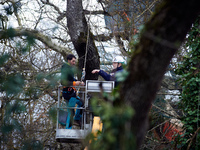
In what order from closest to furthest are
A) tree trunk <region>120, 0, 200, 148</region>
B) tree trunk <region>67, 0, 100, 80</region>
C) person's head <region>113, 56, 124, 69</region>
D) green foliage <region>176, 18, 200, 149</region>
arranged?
tree trunk <region>120, 0, 200, 148</region>, person's head <region>113, 56, 124, 69</region>, green foliage <region>176, 18, 200, 149</region>, tree trunk <region>67, 0, 100, 80</region>

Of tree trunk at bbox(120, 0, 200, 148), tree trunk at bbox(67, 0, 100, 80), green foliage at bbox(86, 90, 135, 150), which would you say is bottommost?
green foliage at bbox(86, 90, 135, 150)

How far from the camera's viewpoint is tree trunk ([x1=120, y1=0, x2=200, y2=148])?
2576 millimetres

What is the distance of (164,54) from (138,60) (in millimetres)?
274

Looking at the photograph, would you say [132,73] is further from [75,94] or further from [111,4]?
[111,4]

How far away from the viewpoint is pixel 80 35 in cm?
810

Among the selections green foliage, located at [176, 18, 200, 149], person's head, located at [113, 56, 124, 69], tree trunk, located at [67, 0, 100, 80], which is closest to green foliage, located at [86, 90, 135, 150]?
person's head, located at [113, 56, 124, 69]

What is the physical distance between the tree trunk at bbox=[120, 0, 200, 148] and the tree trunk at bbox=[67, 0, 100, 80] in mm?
5444

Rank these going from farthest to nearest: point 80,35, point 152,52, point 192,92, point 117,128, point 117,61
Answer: point 80,35
point 192,92
point 117,61
point 152,52
point 117,128

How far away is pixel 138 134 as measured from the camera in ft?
8.94

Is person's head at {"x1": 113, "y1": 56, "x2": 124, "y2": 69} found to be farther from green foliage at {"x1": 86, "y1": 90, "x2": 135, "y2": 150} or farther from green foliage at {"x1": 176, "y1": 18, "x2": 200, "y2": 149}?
green foliage at {"x1": 86, "y1": 90, "x2": 135, "y2": 150}

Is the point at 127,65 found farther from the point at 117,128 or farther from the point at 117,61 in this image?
the point at 117,61

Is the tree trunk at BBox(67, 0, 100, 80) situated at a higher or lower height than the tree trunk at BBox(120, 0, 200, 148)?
higher

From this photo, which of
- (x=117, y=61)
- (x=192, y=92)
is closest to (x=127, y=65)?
(x=117, y=61)

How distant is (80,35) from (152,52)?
5622mm
